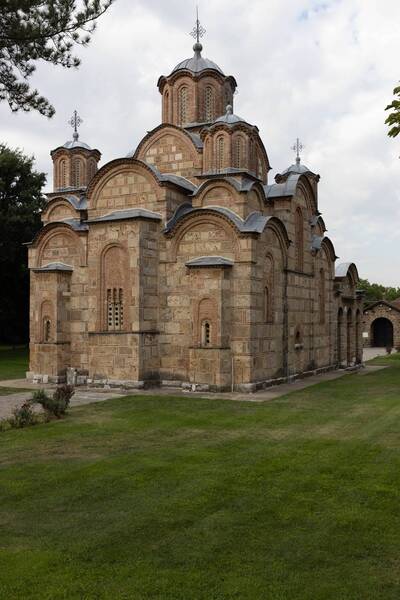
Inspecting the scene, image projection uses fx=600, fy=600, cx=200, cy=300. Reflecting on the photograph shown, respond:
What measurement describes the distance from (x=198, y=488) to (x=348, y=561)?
2775 mm

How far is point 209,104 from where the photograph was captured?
23.4 m

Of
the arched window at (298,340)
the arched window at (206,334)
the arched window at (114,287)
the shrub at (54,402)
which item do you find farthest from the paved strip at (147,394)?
the arched window at (114,287)

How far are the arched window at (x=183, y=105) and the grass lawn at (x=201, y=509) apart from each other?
13899 millimetres

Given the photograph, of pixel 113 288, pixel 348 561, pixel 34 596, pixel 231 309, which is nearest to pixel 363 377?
pixel 231 309

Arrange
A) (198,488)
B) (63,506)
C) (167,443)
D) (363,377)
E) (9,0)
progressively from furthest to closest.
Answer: (363,377) → (167,443) → (9,0) → (198,488) → (63,506)

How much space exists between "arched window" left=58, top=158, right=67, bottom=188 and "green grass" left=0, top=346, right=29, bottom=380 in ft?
25.2

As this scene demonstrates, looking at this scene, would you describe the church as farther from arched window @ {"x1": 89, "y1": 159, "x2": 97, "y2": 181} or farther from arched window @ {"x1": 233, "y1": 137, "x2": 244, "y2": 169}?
arched window @ {"x1": 89, "y1": 159, "x2": 97, "y2": 181}

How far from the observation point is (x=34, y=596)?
5113 mm

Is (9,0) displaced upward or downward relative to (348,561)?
upward

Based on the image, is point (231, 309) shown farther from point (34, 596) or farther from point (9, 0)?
point (34, 596)

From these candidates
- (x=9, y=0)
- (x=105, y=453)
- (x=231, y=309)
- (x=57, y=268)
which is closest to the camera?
(x=9, y=0)

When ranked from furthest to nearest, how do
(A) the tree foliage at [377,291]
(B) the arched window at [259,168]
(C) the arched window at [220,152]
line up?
(A) the tree foliage at [377,291] < (B) the arched window at [259,168] < (C) the arched window at [220,152]

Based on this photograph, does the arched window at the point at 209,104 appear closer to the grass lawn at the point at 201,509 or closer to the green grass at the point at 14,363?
the green grass at the point at 14,363

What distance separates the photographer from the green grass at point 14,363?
77.0 feet
